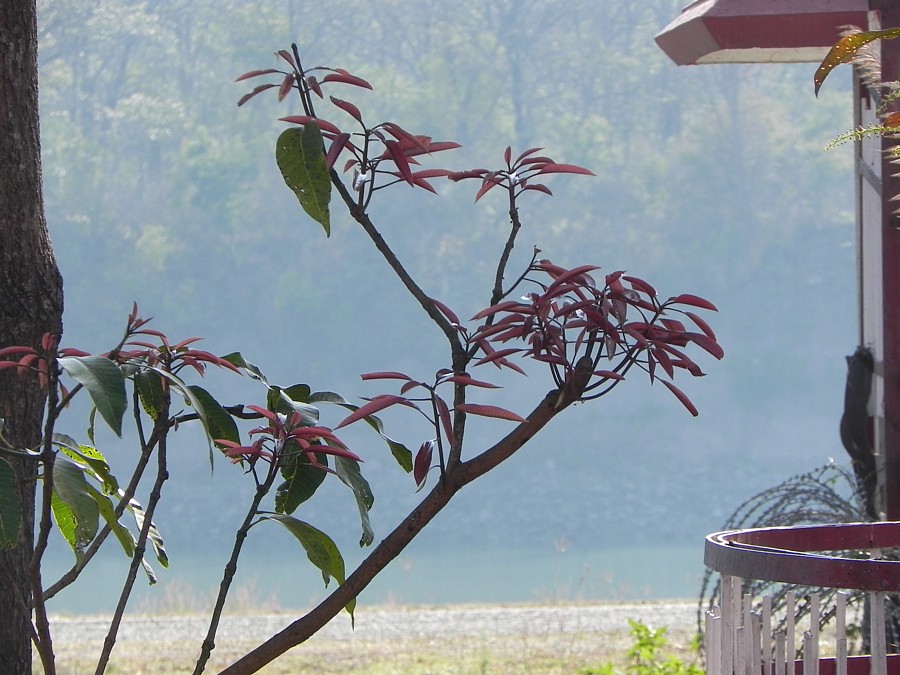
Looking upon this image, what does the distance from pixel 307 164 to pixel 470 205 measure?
35.6 m

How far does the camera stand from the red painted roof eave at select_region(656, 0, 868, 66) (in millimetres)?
3238

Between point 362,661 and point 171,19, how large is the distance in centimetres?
3790

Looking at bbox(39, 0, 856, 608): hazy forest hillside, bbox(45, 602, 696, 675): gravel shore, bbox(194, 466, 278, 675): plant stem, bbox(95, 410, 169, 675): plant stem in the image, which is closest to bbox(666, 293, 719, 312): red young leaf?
bbox(194, 466, 278, 675): plant stem

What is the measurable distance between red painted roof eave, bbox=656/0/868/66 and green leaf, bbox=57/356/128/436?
2564 millimetres

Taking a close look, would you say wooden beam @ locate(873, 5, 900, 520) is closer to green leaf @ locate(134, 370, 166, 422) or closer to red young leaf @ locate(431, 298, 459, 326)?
red young leaf @ locate(431, 298, 459, 326)

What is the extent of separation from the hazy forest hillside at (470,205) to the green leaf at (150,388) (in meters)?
32.8

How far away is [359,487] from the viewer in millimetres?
1325

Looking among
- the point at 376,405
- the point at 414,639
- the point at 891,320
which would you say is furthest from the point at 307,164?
the point at 414,639

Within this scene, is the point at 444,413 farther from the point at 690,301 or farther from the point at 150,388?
the point at 150,388

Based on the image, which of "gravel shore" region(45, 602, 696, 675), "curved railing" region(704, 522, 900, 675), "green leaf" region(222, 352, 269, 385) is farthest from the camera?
"gravel shore" region(45, 602, 696, 675)

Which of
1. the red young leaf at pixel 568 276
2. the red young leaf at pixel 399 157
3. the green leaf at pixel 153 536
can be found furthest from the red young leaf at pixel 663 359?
the green leaf at pixel 153 536

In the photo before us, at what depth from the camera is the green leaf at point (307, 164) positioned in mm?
1119

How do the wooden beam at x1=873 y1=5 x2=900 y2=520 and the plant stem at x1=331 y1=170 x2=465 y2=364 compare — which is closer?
the plant stem at x1=331 y1=170 x2=465 y2=364

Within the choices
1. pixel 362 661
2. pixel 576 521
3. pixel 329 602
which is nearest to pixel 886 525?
pixel 329 602
